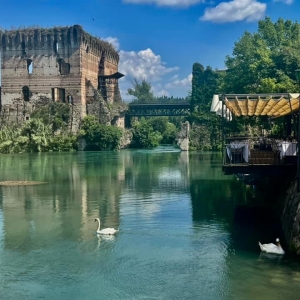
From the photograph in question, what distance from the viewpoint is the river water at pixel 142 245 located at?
1140cm

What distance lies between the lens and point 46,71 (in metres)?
71.8

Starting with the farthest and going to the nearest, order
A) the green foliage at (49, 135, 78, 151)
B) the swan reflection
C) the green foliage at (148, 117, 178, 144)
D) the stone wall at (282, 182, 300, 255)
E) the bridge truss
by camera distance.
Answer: the green foliage at (148, 117, 178, 144)
the bridge truss
the green foliage at (49, 135, 78, 151)
the stone wall at (282, 182, 300, 255)
the swan reflection

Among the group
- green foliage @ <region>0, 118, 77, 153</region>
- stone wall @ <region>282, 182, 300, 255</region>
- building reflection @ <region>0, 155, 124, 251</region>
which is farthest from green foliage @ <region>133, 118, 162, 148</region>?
stone wall @ <region>282, 182, 300, 255</region>

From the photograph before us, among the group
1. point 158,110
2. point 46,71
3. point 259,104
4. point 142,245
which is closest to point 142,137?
point 158,110

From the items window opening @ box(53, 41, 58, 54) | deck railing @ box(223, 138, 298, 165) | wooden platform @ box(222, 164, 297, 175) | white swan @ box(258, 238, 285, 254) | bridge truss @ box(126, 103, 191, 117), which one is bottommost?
white swan @ box(258, 238, 285, 254)

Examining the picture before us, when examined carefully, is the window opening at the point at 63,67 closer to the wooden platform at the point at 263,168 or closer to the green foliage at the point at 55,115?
the green foliage at the point at 55,115

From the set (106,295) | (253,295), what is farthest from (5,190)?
(253,295)

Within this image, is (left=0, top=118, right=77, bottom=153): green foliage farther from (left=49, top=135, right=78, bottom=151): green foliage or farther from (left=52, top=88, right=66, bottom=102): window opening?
(left=52, top=88, right=66, bottom=102): window opening

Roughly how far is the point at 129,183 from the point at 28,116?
151 feet

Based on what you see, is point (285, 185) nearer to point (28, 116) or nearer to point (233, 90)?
point (233, 90)

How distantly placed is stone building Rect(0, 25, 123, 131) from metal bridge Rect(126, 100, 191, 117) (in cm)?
477

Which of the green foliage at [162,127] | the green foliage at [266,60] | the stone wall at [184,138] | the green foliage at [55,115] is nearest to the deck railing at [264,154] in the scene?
the green foliage at [266,60]

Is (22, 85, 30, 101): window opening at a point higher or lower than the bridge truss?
higher

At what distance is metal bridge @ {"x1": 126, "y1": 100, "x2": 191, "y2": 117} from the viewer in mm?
76688
